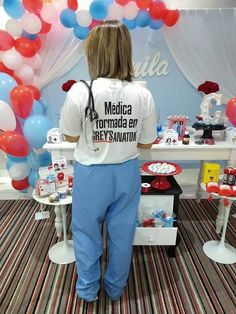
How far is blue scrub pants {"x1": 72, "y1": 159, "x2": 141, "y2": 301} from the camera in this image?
1.37m

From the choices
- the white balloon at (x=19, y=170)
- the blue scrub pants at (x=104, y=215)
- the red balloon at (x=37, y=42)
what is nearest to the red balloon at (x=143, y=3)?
the red balloon at (x=37, y=42)

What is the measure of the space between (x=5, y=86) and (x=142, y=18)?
1352 mm

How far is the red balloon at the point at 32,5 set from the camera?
229 centimetres

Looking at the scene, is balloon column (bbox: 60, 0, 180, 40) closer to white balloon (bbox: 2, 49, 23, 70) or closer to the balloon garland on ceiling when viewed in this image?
the balloon garland on ceiling

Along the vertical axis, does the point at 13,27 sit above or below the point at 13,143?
above

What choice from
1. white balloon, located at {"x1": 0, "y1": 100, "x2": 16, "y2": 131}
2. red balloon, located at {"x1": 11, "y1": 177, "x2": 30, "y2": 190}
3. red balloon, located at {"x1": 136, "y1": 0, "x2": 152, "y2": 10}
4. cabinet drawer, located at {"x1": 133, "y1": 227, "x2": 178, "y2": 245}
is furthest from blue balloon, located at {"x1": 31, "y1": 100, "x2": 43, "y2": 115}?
cabinet drawer, located at {"x1": 133, "y1": 227, "x2": 178, "y2": 245}

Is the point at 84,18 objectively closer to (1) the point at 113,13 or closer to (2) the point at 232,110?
(1) the point at 113,13

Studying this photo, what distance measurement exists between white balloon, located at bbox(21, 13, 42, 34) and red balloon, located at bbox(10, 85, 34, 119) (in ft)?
1.70

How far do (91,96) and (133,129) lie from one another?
26 cm

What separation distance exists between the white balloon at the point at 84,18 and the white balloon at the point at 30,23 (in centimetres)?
35

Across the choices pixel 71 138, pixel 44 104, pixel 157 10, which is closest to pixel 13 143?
pixel 44 104

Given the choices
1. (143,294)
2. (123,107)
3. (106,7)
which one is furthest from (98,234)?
(106,7)

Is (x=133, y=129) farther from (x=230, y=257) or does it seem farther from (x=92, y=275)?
(x=230, y=257)

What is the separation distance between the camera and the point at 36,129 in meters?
2.37
